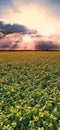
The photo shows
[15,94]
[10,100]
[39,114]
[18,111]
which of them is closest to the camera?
[39,114]

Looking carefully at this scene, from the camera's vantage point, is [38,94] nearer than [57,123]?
No

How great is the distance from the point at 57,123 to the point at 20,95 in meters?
3.91

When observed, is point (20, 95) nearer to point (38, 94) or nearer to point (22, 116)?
point (38, 94)

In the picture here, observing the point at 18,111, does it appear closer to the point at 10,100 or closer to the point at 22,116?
the point at 22,116

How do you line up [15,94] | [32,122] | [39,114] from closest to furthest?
[32,122]
[39,114]
[15,94]

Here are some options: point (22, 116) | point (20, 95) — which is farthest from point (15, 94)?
point (22, 116)

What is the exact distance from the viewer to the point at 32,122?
8523 mm

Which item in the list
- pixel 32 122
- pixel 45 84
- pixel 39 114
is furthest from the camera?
pixel 45 84

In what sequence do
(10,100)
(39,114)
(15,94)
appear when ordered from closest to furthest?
(39,114) → (10,100) → (15,94)

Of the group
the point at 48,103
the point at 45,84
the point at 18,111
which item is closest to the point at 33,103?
the point at 48,103

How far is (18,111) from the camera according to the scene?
9750 millimetres

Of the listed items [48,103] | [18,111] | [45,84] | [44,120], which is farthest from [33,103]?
[45,84]

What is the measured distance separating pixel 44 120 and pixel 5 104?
2333 millimetres

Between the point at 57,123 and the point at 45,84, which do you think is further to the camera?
the point at 45,84
